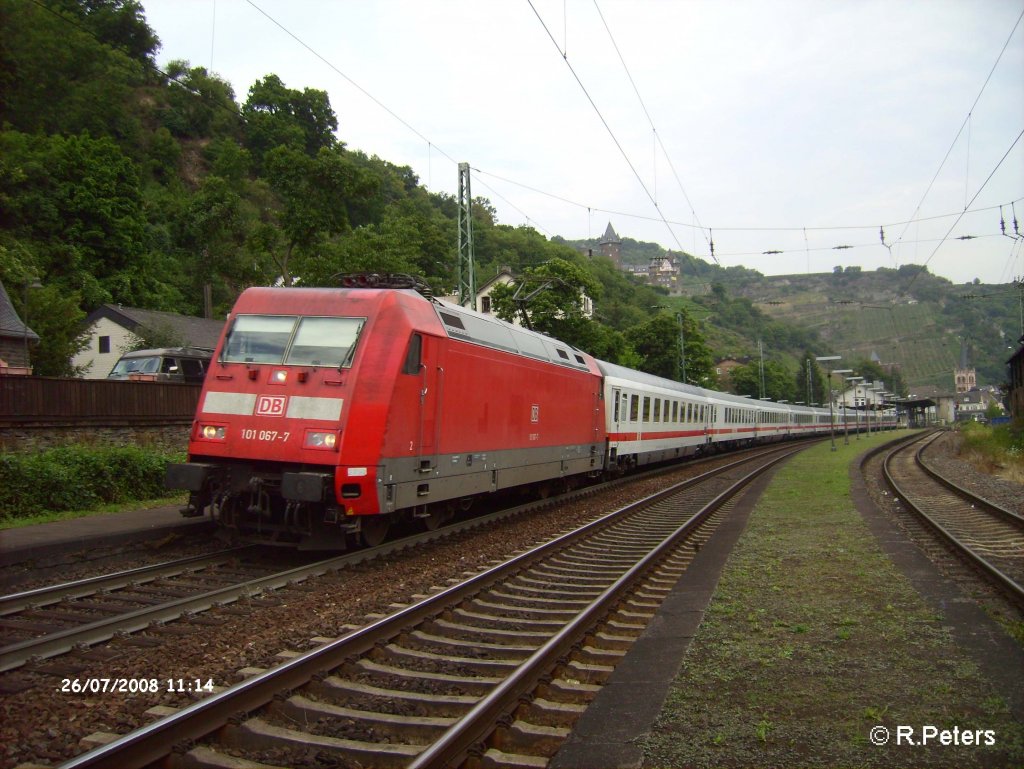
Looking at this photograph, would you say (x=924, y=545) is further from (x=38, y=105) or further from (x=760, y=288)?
(x=760, y=288)

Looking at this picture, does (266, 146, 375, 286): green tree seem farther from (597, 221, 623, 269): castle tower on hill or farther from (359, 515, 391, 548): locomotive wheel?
(597, 221, 623, 269): castle tower on hill

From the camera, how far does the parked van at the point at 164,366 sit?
24.6 m

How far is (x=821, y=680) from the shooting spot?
5539 millimetres

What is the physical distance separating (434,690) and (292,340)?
5932 millimetres

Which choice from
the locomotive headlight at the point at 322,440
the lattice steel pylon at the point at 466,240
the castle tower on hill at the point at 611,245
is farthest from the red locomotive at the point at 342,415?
the castle tower on hill at the point at 611,245

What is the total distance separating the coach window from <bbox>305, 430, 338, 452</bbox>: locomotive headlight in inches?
48.4

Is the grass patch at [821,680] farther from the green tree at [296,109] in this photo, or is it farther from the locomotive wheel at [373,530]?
the green tree at [296,109]

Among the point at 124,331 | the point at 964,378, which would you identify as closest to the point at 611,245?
the point at 964,378

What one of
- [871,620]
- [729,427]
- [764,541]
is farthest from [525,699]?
[729,427]

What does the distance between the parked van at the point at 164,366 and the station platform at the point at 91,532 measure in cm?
1269

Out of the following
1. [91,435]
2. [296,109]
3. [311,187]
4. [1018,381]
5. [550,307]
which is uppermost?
[296,109]

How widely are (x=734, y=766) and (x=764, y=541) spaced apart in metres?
8.39

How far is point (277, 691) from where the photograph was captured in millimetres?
4957

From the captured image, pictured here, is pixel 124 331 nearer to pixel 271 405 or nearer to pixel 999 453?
pixel 271 405
